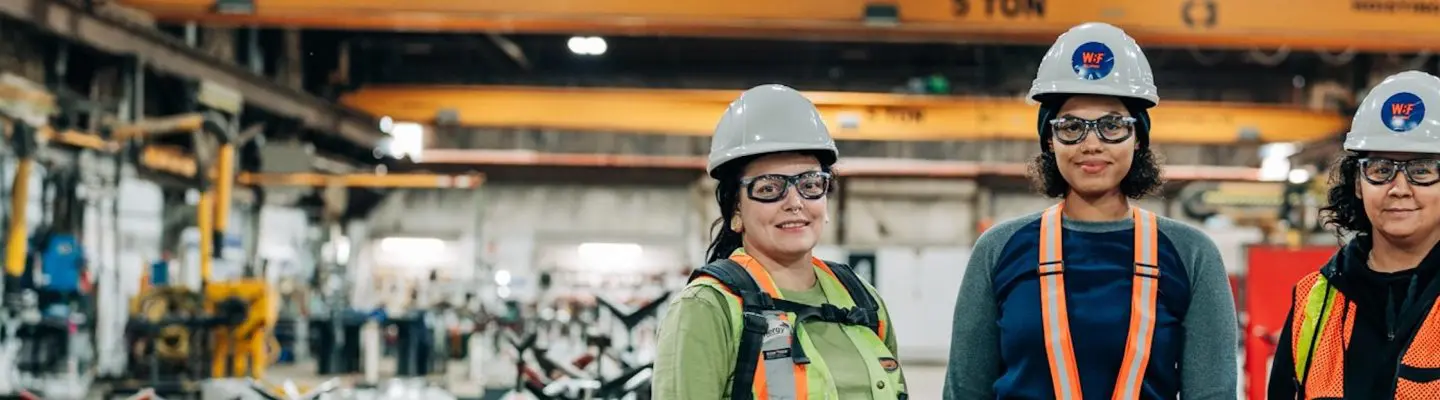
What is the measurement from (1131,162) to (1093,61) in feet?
0.58

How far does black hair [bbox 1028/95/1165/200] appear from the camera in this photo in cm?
215

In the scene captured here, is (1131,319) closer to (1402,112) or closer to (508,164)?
(1402,112)

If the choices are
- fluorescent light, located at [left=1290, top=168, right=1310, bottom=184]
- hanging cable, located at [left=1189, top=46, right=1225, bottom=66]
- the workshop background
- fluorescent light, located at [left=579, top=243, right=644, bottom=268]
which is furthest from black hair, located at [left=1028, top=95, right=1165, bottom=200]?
fluorescent light, located at [left=579, top=243, right=644, bottom=268]

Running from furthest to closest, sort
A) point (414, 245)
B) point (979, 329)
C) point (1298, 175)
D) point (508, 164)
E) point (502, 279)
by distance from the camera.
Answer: point (414, 245) → point (508, 164) → point (502, 279) → point (1298, 175) → point (979, 329)

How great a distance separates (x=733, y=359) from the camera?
1957mm

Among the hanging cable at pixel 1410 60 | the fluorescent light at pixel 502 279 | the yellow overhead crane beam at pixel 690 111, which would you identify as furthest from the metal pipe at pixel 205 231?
the hanging cable at pixel 1410 60

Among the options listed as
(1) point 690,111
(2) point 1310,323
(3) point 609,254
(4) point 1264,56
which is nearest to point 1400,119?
(2) point 1310,323

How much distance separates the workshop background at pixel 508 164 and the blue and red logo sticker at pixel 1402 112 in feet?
2.18

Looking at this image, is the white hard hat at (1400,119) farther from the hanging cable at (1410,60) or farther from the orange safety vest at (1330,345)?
the hanging cable at (1410,60)

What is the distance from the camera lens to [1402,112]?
89.7 inches

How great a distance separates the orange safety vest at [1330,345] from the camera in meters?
2.14

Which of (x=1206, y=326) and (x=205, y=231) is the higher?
(x=205, y=231)

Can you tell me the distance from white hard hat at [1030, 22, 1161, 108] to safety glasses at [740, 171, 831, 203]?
411mm

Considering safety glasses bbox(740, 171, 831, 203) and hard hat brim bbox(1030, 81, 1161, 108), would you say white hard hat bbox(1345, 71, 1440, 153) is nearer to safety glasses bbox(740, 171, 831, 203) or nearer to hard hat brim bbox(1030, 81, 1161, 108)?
hard hat brim bbox(1030, 81, 1161, 108)
